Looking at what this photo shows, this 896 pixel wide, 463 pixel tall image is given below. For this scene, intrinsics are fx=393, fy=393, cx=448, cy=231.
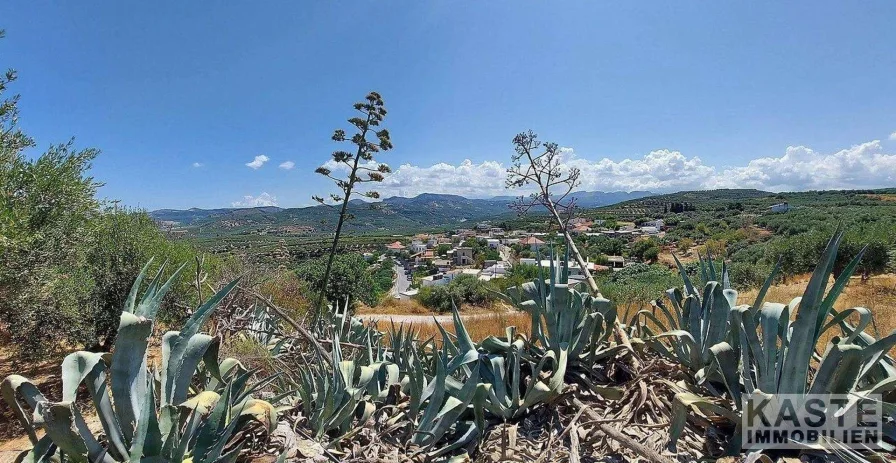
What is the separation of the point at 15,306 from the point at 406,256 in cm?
7003

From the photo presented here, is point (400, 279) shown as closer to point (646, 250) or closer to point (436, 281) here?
point (436, 281)

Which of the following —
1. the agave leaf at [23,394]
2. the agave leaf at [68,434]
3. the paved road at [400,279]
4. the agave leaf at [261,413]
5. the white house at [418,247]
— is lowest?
the paved road at [400,279]

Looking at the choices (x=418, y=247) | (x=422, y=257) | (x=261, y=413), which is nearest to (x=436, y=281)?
(x=422, y=257)

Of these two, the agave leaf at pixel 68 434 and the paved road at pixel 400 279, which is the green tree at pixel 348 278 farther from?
the paved road at pixel 400 279

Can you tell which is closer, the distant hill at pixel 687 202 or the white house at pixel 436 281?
the white house at pixel 436 281

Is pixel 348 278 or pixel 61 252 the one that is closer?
pixel 61 252

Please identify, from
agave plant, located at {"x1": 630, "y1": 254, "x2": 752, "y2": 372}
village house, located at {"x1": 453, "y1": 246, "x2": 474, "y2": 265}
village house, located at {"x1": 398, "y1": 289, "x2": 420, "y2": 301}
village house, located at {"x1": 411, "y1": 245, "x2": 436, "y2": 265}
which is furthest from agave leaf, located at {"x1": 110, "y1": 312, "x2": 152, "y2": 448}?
village house, located at {"x1": 411, "y1": 245, "x2": 436, "y2": 265}

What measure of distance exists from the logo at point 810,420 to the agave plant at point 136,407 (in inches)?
79.2

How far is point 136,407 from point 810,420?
105 inches

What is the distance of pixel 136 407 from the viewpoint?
56.5 inches

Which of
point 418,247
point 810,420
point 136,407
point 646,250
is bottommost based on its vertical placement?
point 418,247

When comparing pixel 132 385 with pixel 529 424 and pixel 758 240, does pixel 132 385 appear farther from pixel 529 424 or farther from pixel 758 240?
pixel 758 240

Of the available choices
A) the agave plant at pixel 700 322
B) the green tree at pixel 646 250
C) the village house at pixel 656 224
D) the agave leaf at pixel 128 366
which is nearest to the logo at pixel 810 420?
the agave plant at pixel 700 322

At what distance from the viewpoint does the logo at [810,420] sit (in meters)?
1.58
